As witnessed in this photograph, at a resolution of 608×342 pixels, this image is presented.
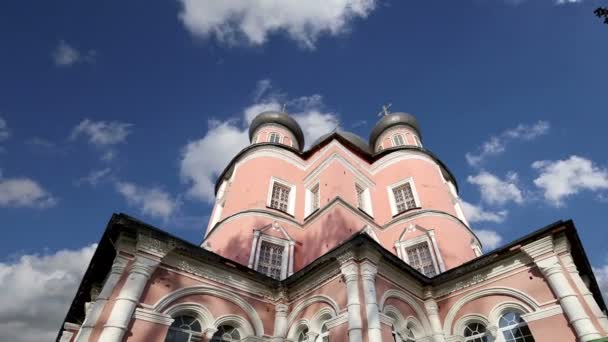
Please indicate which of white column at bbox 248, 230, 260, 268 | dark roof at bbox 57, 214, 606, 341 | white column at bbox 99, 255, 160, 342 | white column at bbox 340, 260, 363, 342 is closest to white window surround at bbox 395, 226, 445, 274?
dark roof at bbox 57, 214, 606, 341

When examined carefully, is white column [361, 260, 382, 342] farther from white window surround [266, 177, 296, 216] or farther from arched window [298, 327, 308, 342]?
white window surround [266, 177, 296, 216]

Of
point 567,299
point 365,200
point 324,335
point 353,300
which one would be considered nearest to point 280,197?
point 365,200

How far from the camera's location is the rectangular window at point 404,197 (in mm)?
17234

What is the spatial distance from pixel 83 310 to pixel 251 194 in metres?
7.92

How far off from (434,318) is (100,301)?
9727 millimetres

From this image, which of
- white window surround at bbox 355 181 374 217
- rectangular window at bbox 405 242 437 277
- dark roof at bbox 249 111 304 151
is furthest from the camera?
dark roof at bbox 249 111 304 151

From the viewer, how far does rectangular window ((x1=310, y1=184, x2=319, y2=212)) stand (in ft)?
55.3

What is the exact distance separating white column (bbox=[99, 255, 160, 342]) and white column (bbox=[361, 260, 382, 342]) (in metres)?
5.87

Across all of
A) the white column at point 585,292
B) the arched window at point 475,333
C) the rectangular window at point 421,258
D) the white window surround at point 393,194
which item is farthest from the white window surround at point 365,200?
the white column at point 585,292

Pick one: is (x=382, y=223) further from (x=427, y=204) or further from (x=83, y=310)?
(x=83, y=310)

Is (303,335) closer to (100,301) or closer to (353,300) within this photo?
(353,300)

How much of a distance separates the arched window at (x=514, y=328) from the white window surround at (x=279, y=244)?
24.1 ft

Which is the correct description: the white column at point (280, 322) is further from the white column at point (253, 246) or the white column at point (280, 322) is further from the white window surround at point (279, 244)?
the white column at point (253, 246)

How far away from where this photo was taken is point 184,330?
978cm
